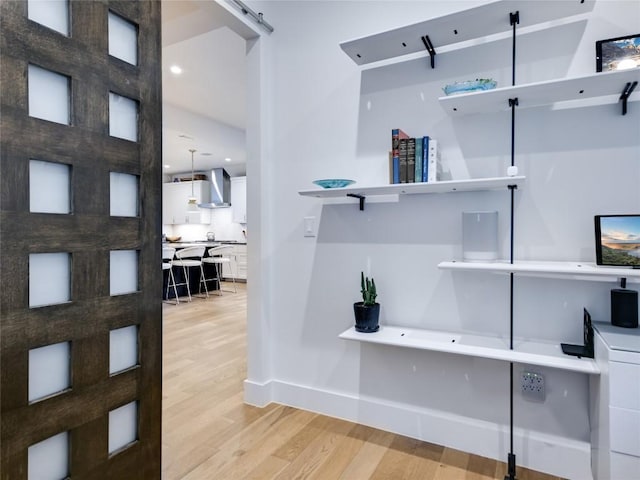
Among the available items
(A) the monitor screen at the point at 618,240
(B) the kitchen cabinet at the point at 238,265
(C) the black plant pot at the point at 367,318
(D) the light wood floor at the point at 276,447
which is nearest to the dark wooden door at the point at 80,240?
(D) the light wood floor at the point at 276,447

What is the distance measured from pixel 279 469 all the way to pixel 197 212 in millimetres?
8280

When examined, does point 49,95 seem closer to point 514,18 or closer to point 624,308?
point 514,18

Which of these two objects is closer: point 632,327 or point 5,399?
point 5,399

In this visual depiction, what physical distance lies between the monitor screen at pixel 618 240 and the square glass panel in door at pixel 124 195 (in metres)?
1.76

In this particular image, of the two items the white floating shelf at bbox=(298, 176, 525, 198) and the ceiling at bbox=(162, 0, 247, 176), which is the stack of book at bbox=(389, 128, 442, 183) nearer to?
the white floating shelf at bbox=(298, 176, 525, 198)

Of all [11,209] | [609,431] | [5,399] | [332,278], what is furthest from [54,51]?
Answer: [609,431]

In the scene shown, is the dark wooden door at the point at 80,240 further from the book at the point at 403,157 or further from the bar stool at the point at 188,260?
the bar stool at the point at 188,260

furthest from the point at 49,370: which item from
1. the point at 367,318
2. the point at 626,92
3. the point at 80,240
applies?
the point at 626,92

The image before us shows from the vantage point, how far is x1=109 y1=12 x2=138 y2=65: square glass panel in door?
1.23 metres

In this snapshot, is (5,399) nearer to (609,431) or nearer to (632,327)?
(609,431)

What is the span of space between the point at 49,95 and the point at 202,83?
12.2 ft

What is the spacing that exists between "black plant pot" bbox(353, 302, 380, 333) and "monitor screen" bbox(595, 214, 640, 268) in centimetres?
99

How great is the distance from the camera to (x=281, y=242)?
2.48 metres

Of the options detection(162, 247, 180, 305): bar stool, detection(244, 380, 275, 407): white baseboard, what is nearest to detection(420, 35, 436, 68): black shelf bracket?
detection(244, 380, 275, 407): white baseboard
